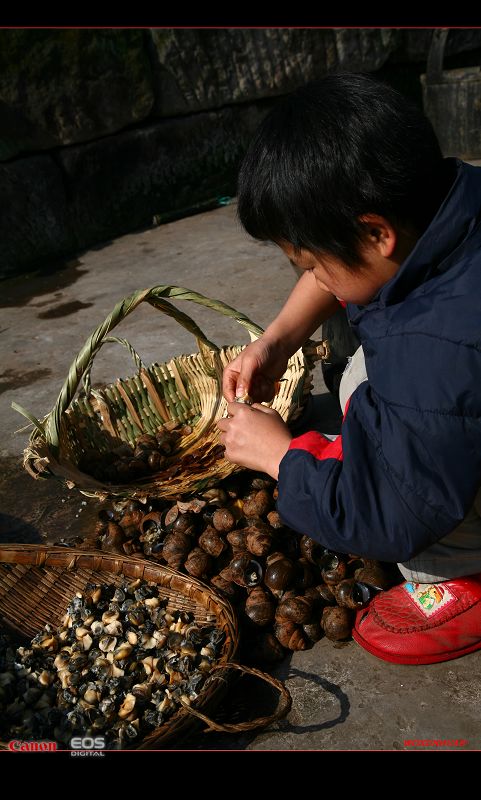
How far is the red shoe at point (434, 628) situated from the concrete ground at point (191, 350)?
0.03m

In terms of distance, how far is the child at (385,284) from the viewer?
1378 mm

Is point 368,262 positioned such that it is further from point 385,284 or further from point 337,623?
point 337,623

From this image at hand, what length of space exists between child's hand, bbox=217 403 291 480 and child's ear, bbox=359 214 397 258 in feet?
1.60

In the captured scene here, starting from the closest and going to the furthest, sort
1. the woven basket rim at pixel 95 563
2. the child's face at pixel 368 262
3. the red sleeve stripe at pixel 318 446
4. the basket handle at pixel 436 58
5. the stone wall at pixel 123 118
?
the child's face at pixel 368 262
the red sleeve stripe at pixel 318 446
the woven basket rim at pixel 95 563
the stone wall at pixel 123 118
the basket handle at pixel 436 58

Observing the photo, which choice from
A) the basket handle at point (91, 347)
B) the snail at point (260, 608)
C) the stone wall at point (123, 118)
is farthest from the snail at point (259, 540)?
the stone wall at point (123, 118)

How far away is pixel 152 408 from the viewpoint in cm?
284

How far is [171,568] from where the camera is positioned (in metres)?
1.99

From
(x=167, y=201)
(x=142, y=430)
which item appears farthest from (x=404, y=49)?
(x=142, y=430)

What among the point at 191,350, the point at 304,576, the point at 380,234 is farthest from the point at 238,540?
the point at 191,350

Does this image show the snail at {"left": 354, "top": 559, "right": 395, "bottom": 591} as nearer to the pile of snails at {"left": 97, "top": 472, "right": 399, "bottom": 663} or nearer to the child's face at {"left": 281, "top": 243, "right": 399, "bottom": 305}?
the pile of snails at {"left": 97, "top": 472, "right": 399, "bottom": 663}

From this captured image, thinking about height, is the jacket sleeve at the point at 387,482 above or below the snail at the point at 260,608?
above

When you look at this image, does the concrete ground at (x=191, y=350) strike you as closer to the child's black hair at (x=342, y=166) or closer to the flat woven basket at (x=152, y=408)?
the flat woven basket at (x=152, y=408)

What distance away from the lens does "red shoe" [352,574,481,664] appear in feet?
5.89

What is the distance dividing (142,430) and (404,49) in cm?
580
